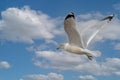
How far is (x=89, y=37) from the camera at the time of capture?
21.3m

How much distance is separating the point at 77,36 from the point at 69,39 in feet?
2.59

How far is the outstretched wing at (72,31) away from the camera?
17.8 meters

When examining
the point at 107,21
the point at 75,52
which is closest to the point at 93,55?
the point at 75,52

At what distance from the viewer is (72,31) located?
1912cm

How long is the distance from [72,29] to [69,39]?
1.81m

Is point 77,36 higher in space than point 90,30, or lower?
lower

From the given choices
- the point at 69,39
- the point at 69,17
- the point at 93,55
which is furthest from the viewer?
the point at 69,39

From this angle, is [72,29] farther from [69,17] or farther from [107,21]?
[107,21]

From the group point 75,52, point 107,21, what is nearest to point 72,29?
point 75,52

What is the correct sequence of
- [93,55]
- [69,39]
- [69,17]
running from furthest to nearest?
[69,39]
[93,55]
[69,17]

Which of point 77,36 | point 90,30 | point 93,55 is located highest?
point 90,30

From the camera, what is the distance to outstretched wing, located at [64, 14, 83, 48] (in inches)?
703

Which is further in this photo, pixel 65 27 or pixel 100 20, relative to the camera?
pixel 100 20

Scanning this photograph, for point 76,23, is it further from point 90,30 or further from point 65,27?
point 90,30
